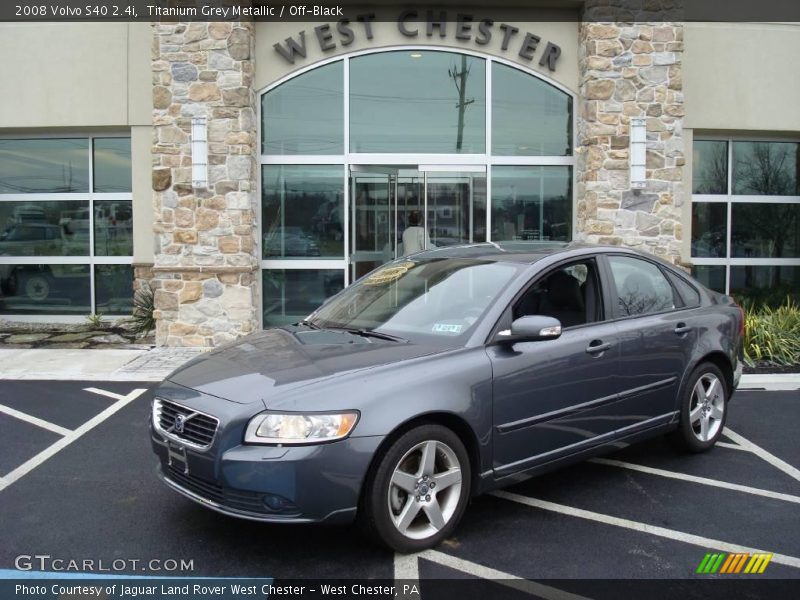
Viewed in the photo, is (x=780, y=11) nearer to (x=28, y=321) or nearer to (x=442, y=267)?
(x=442, y=267)

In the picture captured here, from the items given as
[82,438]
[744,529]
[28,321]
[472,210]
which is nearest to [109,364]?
[82,438]

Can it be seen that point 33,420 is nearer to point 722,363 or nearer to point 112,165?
point 722,363

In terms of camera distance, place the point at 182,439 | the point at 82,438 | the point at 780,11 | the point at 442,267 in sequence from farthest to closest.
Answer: the point at 780,11
the point at 82,438
the point at 442,267
the point at 182,439

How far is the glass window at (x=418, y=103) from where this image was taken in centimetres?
1130

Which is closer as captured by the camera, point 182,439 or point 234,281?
point 182,439

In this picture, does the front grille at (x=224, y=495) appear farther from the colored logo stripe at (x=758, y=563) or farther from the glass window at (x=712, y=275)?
the glass window at (x=712, y=275)

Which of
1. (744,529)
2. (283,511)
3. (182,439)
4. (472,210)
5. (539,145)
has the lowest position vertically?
(744,529)

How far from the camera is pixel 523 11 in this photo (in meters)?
11.1

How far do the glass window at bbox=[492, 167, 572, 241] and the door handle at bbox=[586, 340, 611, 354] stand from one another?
6914 millimetres

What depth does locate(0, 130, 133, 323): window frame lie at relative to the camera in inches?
485

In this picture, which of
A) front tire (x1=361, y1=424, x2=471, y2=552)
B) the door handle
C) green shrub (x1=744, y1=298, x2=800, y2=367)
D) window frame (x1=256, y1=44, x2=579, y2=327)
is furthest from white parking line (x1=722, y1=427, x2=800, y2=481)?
window frame (x1=256, y1=44, x2=579, y2=327)

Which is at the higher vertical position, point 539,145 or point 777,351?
point 539,145

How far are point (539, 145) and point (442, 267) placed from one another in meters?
7.08

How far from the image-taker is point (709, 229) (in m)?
12.6
